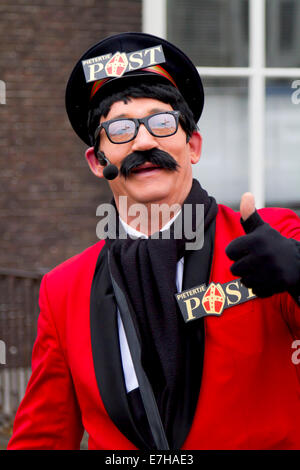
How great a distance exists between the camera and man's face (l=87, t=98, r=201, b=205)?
77.6 inches

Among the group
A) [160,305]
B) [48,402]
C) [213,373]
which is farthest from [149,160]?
[48,402]

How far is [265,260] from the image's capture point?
1547 millimetres

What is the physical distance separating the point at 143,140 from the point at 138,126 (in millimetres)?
54

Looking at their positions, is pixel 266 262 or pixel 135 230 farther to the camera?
pixel 135 230

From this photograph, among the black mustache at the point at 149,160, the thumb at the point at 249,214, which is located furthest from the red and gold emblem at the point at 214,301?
the black mustache at the point at 149,160

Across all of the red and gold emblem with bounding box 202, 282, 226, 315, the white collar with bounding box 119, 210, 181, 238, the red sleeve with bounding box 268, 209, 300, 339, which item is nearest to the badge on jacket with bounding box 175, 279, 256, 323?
the red and gold emblem with bounding box 202, 282, 226, 315

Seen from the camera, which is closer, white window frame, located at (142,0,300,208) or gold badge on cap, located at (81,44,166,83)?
gold badge on cap, located at (81,44,166,83)

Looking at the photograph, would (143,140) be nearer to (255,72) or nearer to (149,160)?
(149,160)

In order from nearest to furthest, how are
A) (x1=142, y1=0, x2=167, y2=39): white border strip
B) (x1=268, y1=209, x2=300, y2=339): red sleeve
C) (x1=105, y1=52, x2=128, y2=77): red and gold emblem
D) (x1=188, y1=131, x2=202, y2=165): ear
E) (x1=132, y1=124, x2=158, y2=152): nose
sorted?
(x1=268, y1=209, x2=300, y2=339): red sleeve < (x1=132, y1=124, x2=158, y2=152): nose < (x1=105, y1=52, x2=128, y2=77): red and gold emblem < (x1=188, y1=131, x2=202, y2=165): ear < (x1=142, y1=0, x2=167, y2=39): white border strip

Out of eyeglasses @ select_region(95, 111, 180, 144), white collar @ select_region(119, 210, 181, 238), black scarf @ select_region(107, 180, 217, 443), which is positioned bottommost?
black scarf @ select_region(107, 180, 217, 443)

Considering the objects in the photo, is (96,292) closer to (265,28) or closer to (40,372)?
(40,372)

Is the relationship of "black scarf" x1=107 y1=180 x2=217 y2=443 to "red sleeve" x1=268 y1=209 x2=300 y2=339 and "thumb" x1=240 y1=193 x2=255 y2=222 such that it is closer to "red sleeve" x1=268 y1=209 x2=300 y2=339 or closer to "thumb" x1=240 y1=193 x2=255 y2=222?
"red sleeve" x1=268 y1=209 x2=300 y2=339

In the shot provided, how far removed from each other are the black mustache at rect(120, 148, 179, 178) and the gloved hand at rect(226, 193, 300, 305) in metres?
0.44
